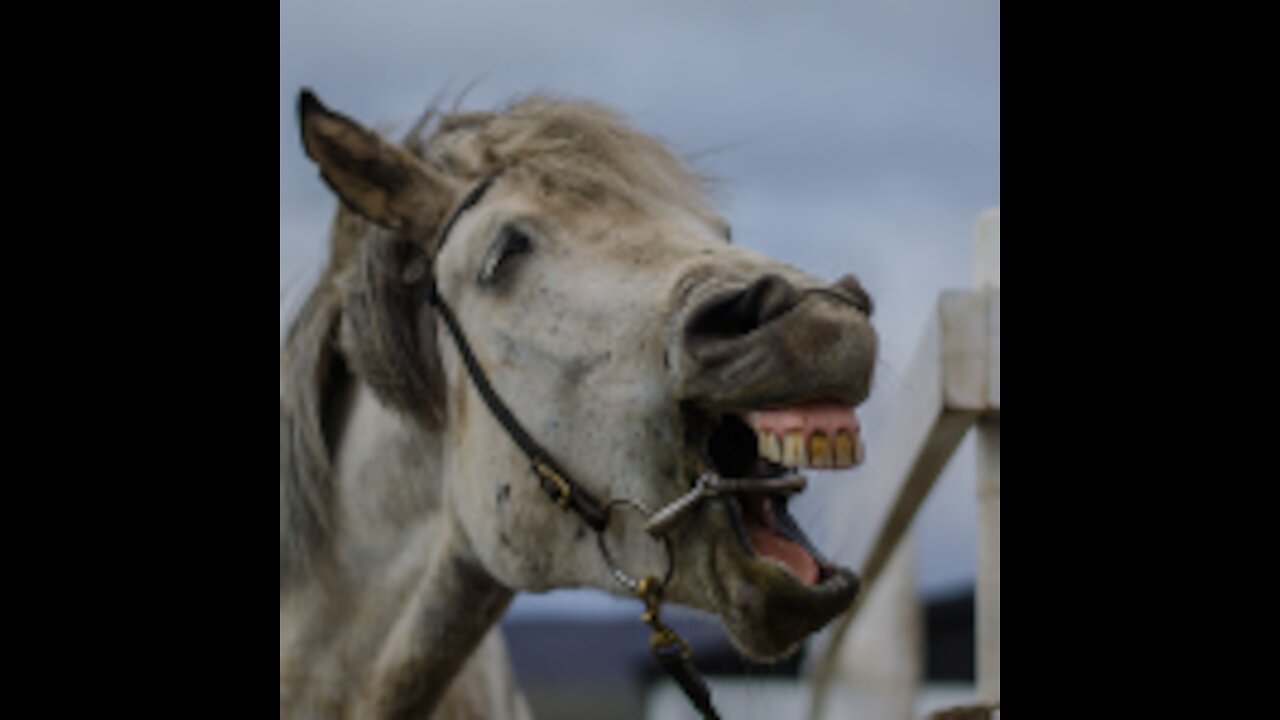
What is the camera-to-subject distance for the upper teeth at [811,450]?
184cm

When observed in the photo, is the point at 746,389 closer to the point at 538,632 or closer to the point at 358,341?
the point at 358,341

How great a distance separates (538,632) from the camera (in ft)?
27.9

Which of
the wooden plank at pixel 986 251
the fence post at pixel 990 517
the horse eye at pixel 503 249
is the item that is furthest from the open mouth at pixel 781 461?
the wooden plank at pixel 986 251

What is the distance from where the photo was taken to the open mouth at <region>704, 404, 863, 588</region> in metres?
1.85

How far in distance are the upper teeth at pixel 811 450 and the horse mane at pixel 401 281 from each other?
0.73 meters

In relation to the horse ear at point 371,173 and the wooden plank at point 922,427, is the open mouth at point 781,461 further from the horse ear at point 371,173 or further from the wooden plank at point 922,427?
the wooden plank at point 922,427

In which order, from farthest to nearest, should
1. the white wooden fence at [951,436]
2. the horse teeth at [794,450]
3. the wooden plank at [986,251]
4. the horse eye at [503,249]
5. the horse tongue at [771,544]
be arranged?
the wooden plank at [986,251]
the white wooden fence at [951,436]
the horse eye at [503,249]
the horse tongue at [771,544]
the horse teeth at [794,450]

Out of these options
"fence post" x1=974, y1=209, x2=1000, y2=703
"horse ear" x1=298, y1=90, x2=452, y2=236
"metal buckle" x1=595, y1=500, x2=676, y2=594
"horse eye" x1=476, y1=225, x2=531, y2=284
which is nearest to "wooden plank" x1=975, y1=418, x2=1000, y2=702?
"fence post" x1=974, y1=209, x2=1000, y2=703

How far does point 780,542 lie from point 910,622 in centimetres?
346

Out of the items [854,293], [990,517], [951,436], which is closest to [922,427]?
[951,436]

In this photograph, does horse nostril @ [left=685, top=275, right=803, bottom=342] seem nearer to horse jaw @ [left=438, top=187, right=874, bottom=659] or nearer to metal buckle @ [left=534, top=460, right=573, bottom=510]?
horse jaw @ [left=438, top=187, right=874, bottom=659]

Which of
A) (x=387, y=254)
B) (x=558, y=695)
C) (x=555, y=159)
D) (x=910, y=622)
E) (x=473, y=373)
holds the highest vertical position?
(x=555, y=159)
